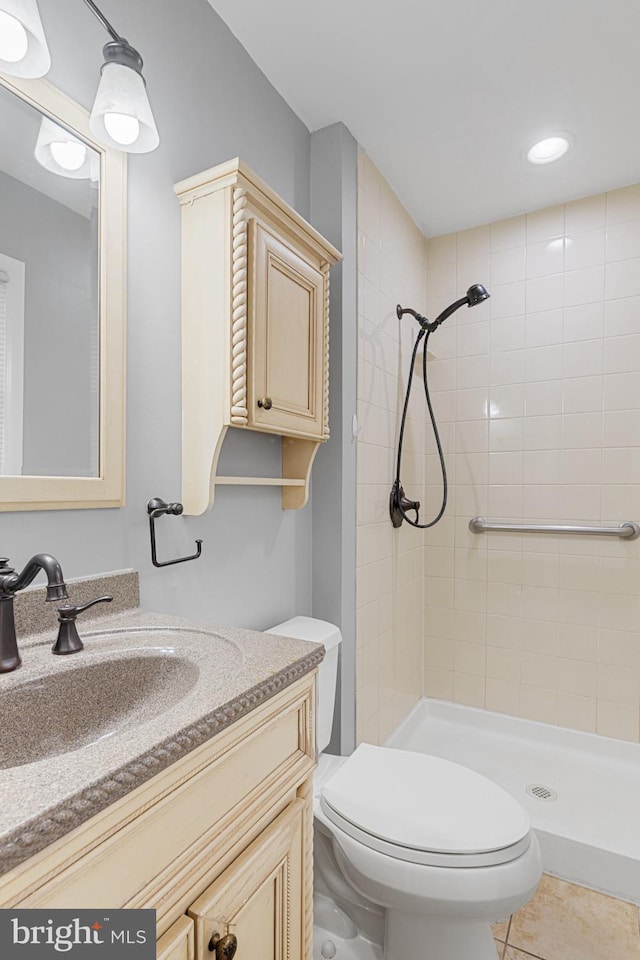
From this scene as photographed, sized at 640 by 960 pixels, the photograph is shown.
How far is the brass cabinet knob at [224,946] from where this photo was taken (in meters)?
0.65

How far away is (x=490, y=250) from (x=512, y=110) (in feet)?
2.48

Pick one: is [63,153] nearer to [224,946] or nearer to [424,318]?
[224,946]

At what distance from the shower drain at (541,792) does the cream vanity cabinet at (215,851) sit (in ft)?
4.54

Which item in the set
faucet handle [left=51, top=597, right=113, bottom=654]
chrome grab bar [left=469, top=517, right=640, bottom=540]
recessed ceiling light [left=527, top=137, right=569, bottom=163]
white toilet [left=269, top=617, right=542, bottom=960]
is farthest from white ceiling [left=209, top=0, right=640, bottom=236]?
white toilet [left=269, top=617, right=542, bottom=960]

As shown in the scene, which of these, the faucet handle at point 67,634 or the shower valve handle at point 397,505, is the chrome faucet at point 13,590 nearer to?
the faucet handle at point 67,634

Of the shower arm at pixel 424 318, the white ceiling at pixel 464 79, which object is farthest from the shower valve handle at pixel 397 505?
the white ceiling at pixel 464 79

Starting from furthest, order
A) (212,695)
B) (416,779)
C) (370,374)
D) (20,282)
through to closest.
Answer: (370,374), (416,779), (20,282), (212,695)

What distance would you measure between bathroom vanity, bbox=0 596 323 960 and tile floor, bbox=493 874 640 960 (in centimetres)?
93

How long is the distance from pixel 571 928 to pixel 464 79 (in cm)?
253

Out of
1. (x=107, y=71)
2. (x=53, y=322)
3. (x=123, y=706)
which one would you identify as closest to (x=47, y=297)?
(x=53, y=322)

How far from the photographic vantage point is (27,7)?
0.79 m

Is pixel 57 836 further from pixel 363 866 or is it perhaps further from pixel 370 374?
pixel 370 374

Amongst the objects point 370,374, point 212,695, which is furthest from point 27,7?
point 370,374

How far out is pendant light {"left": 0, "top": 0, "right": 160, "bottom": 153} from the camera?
808 millimetres
